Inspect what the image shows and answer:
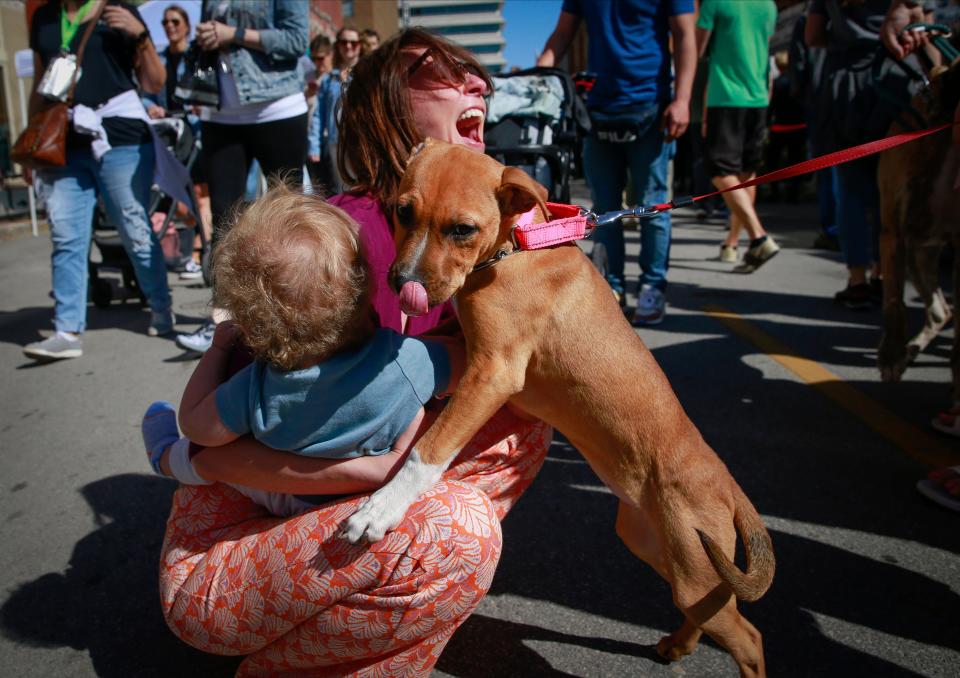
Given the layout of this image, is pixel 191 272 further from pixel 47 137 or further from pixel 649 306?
pixel 649 306

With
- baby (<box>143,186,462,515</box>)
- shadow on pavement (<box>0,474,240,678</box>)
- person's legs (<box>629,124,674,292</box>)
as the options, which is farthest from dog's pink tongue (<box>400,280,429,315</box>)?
person's legs (<box>629,124,674,292</box>)

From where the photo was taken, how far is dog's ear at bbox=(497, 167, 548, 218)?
1.73 metres

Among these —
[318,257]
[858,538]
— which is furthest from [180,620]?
[858,538]

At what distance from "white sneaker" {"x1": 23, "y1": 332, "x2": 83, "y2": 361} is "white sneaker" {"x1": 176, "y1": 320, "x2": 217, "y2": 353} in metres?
0.71

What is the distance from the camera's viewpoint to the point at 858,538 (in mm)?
2555

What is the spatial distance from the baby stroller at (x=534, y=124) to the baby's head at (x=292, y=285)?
1778 millimetres

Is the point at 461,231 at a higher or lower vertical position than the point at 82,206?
higher

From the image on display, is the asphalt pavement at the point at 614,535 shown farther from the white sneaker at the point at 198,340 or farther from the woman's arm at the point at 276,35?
the woman's arm at the point at 276,35

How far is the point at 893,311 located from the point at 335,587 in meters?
2.91

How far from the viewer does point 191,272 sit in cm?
797

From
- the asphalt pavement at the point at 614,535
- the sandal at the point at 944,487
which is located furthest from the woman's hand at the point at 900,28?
the sandal at the point at 944,487

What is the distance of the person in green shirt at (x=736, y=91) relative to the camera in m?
5.71

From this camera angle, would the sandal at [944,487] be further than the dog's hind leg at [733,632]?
Yes

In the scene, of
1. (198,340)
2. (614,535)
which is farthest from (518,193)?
(198,340)
